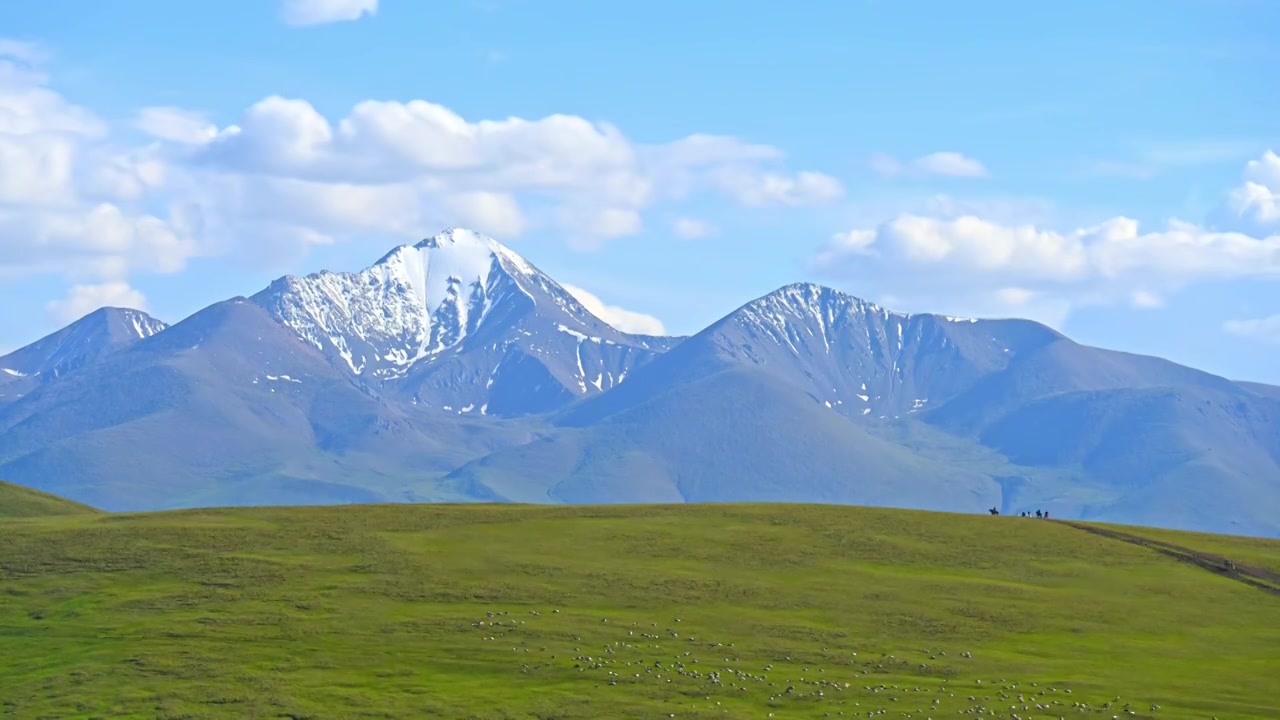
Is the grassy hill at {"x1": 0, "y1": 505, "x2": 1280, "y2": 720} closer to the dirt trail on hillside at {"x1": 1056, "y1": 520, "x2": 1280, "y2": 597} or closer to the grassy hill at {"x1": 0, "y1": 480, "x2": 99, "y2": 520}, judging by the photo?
the dirt trail on hillside at {"x1": 1056, "y1": 520, "x2": 1280, "y2": 597}

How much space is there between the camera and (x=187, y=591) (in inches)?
4769

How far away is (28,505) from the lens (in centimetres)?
17762

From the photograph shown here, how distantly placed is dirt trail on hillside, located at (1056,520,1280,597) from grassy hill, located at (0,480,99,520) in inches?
4070

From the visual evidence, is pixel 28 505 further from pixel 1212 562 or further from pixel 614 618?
pixel 1212 562

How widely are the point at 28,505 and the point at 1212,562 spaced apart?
11797 centimetres

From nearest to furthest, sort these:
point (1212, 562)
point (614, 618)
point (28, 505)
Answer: point (614, 618)
point (1212, 562)
point (28, 505)

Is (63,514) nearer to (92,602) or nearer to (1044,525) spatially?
(92,602)

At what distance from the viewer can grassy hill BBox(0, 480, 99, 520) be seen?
172875 millimetres

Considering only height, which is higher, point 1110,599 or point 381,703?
point 1110,599

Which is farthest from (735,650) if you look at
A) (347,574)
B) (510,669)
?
(347,574)

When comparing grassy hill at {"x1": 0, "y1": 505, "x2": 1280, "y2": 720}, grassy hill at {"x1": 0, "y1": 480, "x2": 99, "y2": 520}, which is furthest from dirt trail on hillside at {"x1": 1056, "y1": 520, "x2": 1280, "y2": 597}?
grassy hill at {"x1": 0, "y1": 480, "x2": 99, "y2": 520}

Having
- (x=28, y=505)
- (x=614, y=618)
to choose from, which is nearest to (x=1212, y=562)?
(x=614, y=618)

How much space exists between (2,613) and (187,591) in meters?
12.5

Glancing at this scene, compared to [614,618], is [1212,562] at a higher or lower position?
higher
